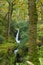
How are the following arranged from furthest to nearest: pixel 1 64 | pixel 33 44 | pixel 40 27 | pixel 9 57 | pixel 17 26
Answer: pixel 17 26
pixel 40 27
pixel 9 57
pixel 1 64
pixel 33 44

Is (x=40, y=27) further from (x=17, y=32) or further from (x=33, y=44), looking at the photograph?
(x=33, y=44)

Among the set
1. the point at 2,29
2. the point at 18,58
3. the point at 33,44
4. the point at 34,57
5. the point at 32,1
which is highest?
the point at 32,1

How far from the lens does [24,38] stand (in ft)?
75.2

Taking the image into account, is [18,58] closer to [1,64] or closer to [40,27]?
[1,64]

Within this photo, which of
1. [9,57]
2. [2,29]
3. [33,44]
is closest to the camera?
[33,44]

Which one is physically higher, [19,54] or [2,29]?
[2,29]

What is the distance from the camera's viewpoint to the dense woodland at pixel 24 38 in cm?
721

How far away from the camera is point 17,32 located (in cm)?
2833

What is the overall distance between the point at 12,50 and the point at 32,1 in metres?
11.9

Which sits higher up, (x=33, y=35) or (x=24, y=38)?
(x=33, y=35)

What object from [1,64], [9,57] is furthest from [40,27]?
[1,64]

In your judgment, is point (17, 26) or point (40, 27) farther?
point (17, 26)

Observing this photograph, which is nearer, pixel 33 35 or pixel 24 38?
pixel 33 35

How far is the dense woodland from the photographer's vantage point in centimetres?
721
